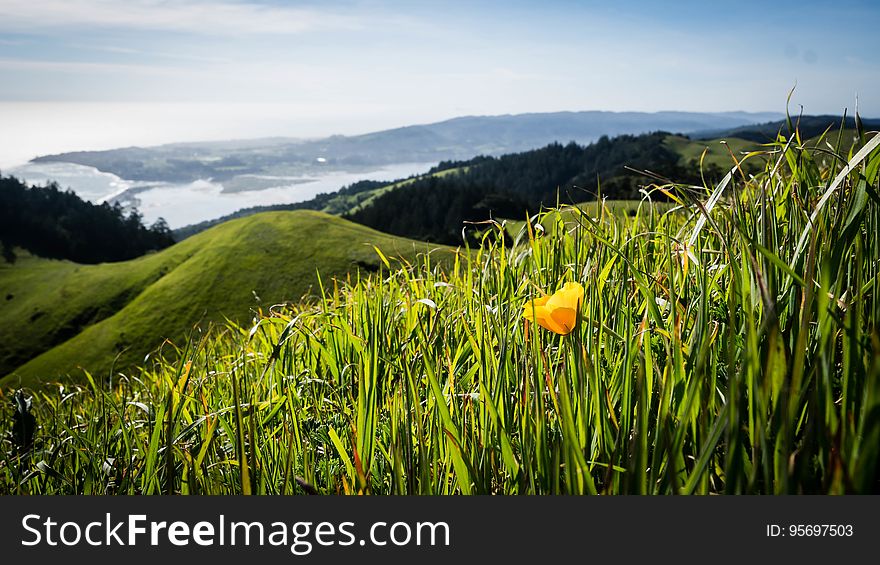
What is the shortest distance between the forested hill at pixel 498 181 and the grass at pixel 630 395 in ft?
237

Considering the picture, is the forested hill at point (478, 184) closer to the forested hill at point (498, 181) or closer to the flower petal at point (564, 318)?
the forested hill at point (498, 181)

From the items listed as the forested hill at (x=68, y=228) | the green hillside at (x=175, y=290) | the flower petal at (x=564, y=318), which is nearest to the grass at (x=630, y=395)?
the flower petal at (x=564, y=318)

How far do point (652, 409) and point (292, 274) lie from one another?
51.8m

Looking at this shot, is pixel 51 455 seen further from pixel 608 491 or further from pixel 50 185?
pixel 50 185

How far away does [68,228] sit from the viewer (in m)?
119

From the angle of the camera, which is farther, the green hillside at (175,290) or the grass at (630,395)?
the green hillside at (175,290)

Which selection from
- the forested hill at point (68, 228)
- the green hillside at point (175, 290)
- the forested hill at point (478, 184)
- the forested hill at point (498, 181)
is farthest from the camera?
the forested hill at point (68, 228)

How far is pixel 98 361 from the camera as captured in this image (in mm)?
50875

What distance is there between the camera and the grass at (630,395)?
103 centimetres

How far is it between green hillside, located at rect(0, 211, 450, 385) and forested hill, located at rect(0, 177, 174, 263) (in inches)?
1813

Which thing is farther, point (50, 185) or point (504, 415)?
point (50, 185)

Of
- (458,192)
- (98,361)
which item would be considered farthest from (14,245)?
(458,192)

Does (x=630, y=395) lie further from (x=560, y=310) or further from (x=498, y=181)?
(x=498, y=181)

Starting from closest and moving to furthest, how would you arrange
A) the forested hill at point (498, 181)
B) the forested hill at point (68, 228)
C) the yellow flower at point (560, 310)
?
the yellow flower at point (560, 310), the forested hill at point (498, 181), the forested hill at point (68, 228)
